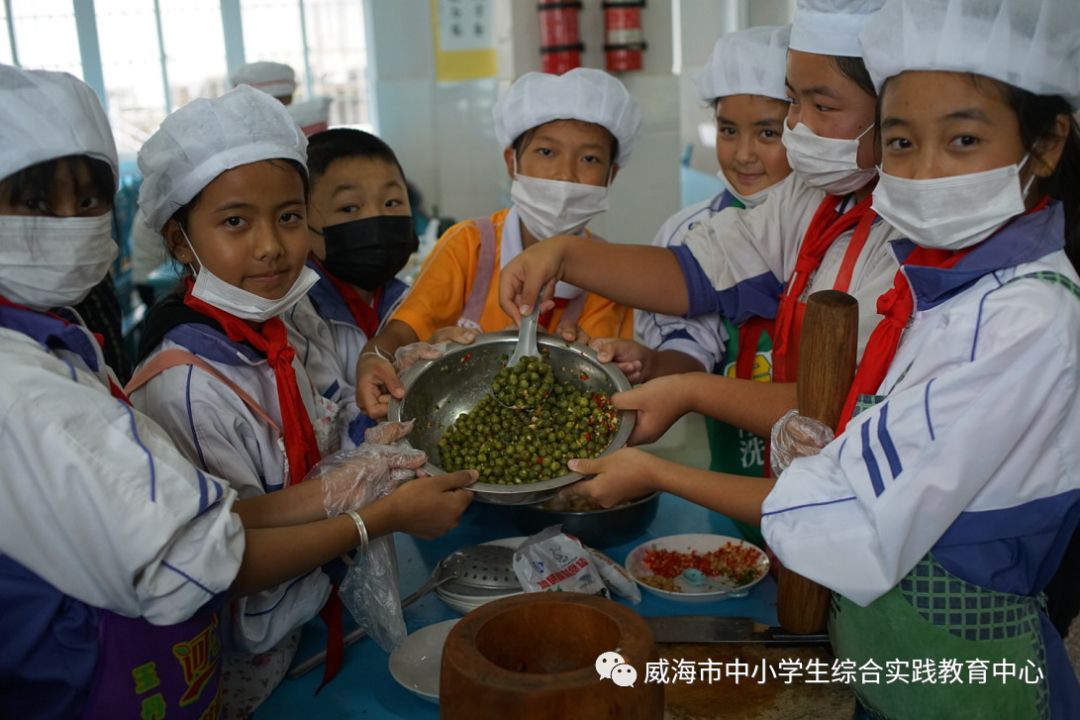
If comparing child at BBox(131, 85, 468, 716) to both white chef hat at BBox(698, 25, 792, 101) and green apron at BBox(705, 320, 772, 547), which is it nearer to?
green apron at BBox(705, 320, 772, 547)

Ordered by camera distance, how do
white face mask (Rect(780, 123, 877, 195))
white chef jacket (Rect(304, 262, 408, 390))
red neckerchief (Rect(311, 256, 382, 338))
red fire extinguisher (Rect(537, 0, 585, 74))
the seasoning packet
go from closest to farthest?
the seasoning packet
white face mask (Rect(780, 123, 877, 195))
white chef jacket (Rect(304, 262, 408, 390))
red neckerchief (Rect(311, 256, 382, 338))
red fire extinguisher (Rect(537, 0, 585, 74))

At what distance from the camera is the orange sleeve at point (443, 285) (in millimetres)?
2467

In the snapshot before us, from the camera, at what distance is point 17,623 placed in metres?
1.26

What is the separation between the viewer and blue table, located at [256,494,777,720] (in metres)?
1.57

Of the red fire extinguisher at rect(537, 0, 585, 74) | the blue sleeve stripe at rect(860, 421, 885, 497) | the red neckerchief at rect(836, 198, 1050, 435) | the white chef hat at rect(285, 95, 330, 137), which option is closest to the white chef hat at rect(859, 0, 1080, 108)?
the red neckerchief at rect(836, 198, 1050, 435)

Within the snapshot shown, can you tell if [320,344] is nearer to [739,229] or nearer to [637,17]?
[739,229]

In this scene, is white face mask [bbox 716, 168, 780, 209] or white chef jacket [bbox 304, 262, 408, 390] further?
white face mask [bbox 716, 168, 780, 209]

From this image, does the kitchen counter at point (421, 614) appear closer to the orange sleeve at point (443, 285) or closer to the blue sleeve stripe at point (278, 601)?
the blue sleeve stripe at point (278, 601)

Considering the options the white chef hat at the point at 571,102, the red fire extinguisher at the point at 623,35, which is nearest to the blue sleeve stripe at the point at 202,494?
the white chef hat at the point at 571,102

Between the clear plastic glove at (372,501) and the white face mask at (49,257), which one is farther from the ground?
the white face mask at (49,257)

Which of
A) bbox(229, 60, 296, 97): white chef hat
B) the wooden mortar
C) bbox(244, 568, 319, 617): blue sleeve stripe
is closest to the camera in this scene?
the wooden mortar

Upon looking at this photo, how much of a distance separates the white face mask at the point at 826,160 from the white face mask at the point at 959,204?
39cm

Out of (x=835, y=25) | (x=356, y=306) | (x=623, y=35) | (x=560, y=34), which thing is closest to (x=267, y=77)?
(x=560, y=34)

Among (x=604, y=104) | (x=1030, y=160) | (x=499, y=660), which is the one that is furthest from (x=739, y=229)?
(x=499, y=660)
